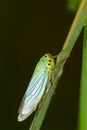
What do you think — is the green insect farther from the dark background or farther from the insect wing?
the dark background

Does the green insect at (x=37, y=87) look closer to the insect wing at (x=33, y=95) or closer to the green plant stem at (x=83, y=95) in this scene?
the insect wing at (x=33, y=95)

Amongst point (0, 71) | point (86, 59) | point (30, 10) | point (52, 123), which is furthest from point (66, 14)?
point (86, 59)

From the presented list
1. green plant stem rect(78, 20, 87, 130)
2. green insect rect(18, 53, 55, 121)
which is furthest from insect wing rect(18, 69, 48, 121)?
green plant stem rect(78, 20, 87, 130)

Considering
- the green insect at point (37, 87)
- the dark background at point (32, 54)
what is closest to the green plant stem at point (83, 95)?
the green insect at point (37, 87)

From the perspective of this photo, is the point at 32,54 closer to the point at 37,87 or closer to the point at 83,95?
the point at 37,87

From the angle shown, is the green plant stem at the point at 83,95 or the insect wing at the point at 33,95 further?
the insect wing at the point at 33,95

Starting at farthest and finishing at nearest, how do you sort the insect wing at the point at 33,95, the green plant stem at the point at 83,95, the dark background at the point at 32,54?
the dark background at the point at 32,54, the insect wing at the point at 33,95, the green plant stem at the point at 83,95
